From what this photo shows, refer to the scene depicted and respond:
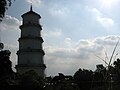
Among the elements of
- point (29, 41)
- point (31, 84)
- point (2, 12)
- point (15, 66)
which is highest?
point (29, 41)

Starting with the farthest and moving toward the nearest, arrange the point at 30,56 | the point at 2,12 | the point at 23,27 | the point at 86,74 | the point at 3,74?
the point at 23,27, the point at 30,56, the point at 86,74, the point at 3,74, the point at 2,12

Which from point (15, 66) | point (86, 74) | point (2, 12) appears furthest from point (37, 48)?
point (2, 12)

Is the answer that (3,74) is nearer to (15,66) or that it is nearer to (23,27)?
(15,66)

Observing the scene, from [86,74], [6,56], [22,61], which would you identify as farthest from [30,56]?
[6,56]

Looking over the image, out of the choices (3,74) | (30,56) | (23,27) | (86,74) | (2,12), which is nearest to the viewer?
(2,12)

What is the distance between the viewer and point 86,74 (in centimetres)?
3725

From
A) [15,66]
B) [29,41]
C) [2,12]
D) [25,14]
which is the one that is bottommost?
[2,12]

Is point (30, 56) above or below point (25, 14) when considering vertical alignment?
below

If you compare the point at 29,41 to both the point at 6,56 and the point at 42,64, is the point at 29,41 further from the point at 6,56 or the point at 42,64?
the point at 6,56

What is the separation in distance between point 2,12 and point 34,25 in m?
27.8

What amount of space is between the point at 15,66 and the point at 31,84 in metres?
14.5

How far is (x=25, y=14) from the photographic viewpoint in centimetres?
4531

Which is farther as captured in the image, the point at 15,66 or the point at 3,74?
the point at 15,66

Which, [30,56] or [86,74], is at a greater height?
[30,56]
